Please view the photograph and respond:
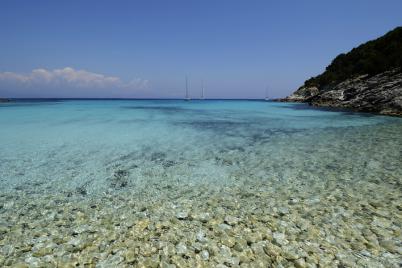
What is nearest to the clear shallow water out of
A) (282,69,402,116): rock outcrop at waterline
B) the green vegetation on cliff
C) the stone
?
the stone

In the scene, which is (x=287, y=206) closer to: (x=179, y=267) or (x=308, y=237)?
(x=308, y=237)

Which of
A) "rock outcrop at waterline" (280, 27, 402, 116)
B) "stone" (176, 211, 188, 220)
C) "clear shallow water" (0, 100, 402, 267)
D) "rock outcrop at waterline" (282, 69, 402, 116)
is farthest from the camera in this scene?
"rock outcrop at waterline" (280, 27, 402, 116)

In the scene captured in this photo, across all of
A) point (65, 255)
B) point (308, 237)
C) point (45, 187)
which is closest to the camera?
point (65, 255)

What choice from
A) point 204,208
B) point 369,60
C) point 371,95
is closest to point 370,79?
point 371,95

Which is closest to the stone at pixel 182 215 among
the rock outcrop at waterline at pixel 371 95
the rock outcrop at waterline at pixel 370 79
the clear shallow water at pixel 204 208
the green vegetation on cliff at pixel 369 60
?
the clear shallow water at pixel 204 208

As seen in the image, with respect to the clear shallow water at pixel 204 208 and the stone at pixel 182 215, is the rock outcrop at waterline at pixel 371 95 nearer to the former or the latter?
the clear shallow water at pixel 204 208

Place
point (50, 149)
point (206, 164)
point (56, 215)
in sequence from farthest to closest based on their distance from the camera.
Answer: point (50, 149) < point (206, 164) < point (56, 215)

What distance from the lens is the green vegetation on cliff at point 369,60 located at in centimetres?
6147

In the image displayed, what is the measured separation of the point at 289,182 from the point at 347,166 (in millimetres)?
4227

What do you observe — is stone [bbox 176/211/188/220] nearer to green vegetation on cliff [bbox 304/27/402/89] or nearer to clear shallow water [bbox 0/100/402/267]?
clear shallow water [bbox 0/100/402/267]

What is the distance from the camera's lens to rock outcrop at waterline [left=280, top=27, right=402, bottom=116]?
44.8m

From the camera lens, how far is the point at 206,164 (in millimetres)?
13633

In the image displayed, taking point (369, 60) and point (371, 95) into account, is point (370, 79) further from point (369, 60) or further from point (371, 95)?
point (369, 60)

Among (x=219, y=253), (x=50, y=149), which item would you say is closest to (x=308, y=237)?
(x=219, y=253)
